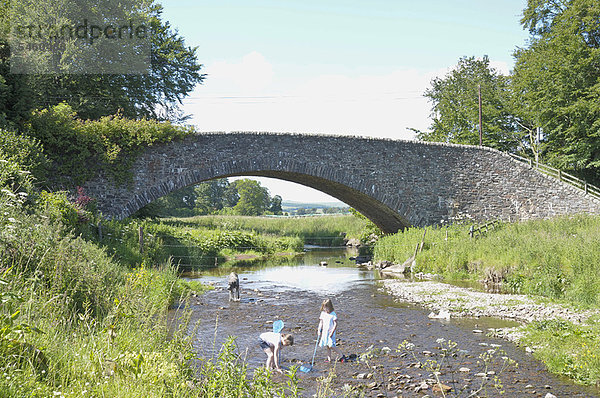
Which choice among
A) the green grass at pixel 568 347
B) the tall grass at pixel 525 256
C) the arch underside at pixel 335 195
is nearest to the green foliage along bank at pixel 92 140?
the arch underside at pixel 335 195

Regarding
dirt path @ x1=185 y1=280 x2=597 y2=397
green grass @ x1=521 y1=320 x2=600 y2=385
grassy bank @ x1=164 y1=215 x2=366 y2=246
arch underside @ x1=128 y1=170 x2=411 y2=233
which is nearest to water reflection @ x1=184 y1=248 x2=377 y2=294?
dirt path @ x1=185 y1=280 x2=597 y2=397

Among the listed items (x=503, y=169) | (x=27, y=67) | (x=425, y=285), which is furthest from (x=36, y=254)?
(x=503, y=169)

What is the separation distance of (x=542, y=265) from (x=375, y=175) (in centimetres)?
931

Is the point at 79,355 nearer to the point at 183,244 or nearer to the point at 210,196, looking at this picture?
the point at 183,244

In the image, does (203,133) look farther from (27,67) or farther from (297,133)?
(27,67)

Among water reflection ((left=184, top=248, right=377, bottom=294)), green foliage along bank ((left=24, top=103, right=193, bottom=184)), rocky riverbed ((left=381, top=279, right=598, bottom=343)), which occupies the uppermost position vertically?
green foliage along bank ((left=24, top=103, right=193, bottom=184))

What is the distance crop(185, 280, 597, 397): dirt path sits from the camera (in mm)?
6098

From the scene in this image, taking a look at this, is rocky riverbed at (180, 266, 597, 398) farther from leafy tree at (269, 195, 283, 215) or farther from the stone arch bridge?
leafy tree at (269, 195, 283, 215)

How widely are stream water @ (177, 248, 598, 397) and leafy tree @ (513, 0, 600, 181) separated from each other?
51.1 ft

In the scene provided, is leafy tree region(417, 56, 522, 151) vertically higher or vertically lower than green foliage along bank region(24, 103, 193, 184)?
higher

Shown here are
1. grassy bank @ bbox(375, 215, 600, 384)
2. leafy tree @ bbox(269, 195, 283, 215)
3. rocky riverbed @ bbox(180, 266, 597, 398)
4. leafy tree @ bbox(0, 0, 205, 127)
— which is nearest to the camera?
rocky riverbed @ bbox(180, 266, 597, 398)

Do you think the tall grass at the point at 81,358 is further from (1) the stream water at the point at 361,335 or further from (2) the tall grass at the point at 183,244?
(2) the tall grass at the point at 183,244

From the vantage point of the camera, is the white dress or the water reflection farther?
the water reflection

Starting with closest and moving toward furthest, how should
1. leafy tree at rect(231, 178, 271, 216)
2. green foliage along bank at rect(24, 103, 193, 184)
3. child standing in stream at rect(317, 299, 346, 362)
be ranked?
child standing in stream at rect(317, 299, 346, 362)
green foliage along bank at rect(24, 103, 193, 184)
leafy tree at rect(231, 178, 271, 216)
